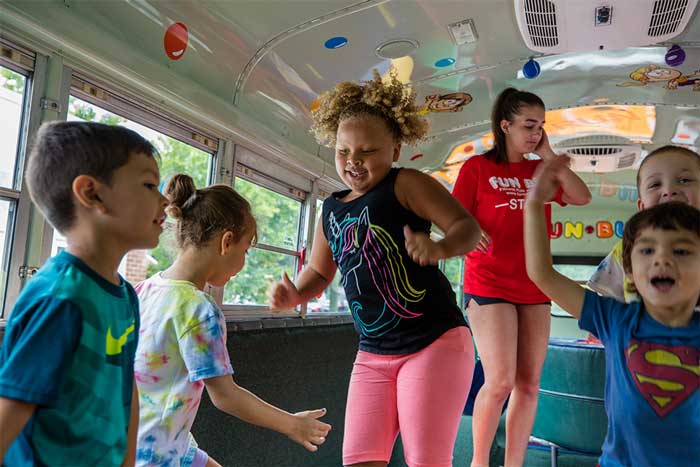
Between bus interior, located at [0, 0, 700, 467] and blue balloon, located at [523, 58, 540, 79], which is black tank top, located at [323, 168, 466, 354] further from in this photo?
blue balloon, located at [523, 58, 540, 79]

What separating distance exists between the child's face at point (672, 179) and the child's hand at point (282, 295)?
1.10m

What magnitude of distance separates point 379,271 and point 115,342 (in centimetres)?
74

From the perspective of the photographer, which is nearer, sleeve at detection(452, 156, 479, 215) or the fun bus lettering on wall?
sleeve at detection(452, 156, 479, 215)

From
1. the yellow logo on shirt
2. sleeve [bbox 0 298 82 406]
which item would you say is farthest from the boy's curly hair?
sleeve [bbox 0 298 82 406]

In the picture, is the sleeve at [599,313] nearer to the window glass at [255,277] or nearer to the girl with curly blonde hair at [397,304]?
the girl with curly blonde hair at [397,304]

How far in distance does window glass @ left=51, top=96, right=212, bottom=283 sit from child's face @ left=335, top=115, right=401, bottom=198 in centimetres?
54

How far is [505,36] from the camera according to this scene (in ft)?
8.73

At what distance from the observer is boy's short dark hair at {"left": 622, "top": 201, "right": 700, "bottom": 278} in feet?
4.43

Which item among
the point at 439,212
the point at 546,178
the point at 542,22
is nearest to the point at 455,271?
the point at 542,22

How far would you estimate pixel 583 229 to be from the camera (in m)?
6.98

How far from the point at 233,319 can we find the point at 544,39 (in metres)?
1.98

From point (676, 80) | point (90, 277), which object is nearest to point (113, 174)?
point (90, 277)

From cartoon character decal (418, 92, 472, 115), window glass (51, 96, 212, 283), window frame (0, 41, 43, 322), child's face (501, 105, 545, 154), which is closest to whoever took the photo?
window frame (0, 41, 43, 322)

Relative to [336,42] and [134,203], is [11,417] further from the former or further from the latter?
[336,42]
